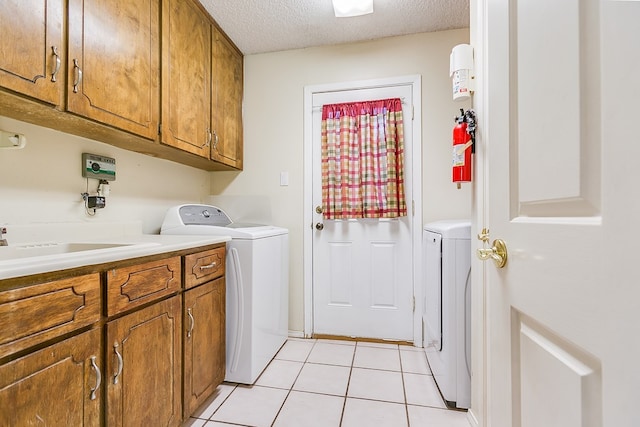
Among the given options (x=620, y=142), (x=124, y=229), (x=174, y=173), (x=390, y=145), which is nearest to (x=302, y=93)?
(x=390, y=145)

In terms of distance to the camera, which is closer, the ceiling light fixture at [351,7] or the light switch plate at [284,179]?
the ceiling light fixture at [351,7]

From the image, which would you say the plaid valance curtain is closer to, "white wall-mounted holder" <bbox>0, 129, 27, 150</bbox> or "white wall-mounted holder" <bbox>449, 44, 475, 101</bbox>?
"white wall-mounted holder" <bbox>449, 44, 475, 101</bbox>

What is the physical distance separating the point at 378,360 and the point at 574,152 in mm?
1924

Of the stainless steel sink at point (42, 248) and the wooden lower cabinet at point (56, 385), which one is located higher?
the stainless steel sink at point (42, 248)

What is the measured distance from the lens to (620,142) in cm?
39

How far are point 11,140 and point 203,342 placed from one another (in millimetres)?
1195

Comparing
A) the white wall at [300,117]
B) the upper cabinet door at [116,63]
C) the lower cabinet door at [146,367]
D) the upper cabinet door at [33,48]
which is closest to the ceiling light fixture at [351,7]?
the white wall at [300,117]

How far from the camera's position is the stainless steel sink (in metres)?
1.10

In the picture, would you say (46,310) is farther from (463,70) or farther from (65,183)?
(463,70)

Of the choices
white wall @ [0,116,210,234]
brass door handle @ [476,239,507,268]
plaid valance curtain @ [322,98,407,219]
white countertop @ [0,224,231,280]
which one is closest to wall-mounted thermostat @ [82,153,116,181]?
white wall @ [0,116,210,234]

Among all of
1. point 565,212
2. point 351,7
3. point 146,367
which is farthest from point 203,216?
point 565,212

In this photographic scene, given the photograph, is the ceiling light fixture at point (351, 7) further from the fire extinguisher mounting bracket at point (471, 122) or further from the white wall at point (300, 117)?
the fire extinguisher mounting bracket at point (471, 122)

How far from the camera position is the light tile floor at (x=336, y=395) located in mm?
1443

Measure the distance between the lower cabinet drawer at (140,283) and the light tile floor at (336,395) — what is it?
2.43 ft
